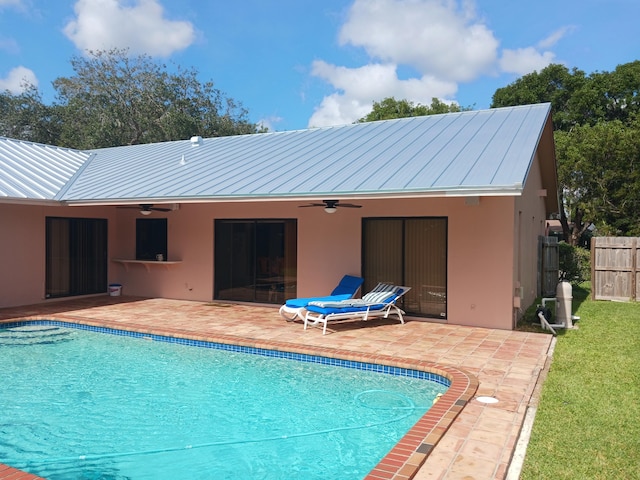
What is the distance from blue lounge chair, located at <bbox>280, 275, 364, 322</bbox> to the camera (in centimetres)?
1007

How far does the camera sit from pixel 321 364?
769 cm

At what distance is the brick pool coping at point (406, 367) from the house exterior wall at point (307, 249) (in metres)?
2.56

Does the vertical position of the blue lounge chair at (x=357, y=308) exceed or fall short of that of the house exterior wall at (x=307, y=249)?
it falls short

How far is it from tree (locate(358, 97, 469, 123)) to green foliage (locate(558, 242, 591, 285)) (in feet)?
62.5

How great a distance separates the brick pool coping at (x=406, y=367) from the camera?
393 cm

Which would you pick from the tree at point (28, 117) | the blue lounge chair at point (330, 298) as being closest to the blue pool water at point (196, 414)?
the blue lounge chair at point (330, 298)

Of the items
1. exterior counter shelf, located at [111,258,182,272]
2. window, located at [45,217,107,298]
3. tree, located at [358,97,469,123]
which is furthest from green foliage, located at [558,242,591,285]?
tree, located at [358,97,469,123]

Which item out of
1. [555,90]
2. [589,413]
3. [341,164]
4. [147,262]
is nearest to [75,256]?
[147,262]

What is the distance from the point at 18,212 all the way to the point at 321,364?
9.21 meters

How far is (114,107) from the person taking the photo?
32969 mm

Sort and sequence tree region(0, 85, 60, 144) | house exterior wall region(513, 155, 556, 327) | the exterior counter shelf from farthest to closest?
1. tree region(0, 85, 60, 144)
2. the exterior counter shelf
3. house exterior wall region(513, 155, 556, 327)

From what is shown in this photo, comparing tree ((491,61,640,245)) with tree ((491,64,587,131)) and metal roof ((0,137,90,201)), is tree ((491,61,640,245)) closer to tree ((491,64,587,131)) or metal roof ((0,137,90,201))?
tree ((491,64,587,131))

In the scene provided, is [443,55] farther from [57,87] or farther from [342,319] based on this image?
[342,319]

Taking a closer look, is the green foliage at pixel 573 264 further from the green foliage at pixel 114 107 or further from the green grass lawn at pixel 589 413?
the green foliage at pixel 114 107
